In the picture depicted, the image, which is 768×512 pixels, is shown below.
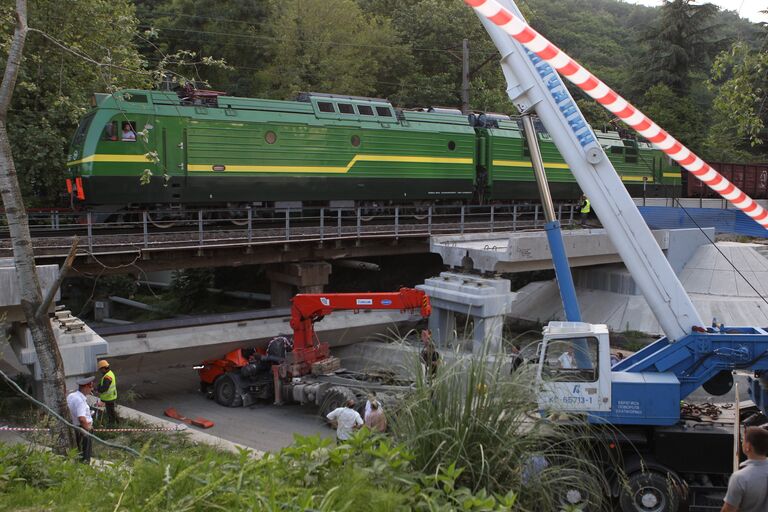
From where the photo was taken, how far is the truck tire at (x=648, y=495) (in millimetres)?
7914

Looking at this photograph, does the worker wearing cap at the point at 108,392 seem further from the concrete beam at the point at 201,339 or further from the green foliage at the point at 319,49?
the green foliage at the point at 319,49

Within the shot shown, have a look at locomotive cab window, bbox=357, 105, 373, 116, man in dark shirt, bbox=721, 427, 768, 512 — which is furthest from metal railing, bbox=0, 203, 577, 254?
man in dark shirt, bbox=721, 427, 768, 512

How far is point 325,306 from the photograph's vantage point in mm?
13781

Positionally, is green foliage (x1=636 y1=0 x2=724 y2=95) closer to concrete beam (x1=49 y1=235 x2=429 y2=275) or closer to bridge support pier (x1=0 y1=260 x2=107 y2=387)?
concrete beam (x1=49 y1=235 x2=429 y2=275)

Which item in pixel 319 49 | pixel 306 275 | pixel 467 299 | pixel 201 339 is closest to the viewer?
pixel 467 299

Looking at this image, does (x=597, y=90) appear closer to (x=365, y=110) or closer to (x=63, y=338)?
(x=63, y=338)

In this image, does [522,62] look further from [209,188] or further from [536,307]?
[536,307]

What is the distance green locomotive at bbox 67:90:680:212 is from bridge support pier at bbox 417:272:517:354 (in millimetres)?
5095

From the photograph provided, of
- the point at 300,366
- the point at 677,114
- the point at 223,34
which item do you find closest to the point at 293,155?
the point at 300,366

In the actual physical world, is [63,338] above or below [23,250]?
below

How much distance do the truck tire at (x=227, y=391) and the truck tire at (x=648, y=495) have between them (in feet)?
29.4

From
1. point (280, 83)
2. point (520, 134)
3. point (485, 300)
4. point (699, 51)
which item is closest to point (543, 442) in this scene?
point (485, 300)

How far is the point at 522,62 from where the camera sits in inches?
370

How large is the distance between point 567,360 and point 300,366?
729 centimetres
